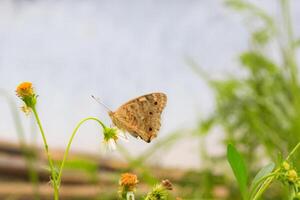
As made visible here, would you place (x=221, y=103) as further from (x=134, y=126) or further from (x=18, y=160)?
(x=134, y=126)

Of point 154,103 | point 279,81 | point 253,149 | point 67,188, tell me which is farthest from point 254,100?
point 154,103

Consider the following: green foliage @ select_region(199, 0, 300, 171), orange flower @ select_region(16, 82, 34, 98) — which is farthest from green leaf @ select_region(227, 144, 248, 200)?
green foliage @ select_region(199, 0, 300, 171)

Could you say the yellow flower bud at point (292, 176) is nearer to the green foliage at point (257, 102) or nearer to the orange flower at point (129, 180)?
the orange flower at point (129, 180)

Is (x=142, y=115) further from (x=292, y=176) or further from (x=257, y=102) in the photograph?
(x=257, y=102)

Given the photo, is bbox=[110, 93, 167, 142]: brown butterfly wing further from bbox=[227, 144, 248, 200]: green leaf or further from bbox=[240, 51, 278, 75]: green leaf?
bbox=[240, 51, 278, 75]: green leaf

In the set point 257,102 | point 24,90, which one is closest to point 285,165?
point 24,90

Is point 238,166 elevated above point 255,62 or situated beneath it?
situated beneath

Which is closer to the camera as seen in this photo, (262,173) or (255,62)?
(262,173)
